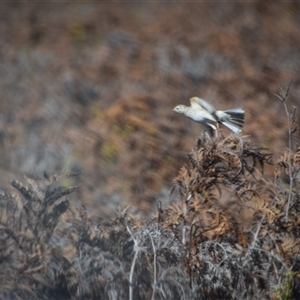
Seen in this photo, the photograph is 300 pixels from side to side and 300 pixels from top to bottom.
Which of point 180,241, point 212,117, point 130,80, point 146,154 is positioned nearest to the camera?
point 180,241

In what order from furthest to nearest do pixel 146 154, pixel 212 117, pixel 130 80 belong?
pixel 130 80
pixel 146 154
pixel 212 117

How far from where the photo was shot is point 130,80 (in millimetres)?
3201

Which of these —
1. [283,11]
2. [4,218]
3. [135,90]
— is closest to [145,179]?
[135,90]

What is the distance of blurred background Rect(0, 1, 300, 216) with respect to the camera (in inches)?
113

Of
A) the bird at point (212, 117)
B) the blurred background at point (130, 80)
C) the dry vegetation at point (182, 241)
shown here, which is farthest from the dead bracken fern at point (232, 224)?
the blurred background at point (130, 80)

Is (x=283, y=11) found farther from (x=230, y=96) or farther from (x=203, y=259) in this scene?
(x=203, y=259)

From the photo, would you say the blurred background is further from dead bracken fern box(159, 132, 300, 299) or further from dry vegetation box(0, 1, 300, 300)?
dead bracken fern box(159, 132, 300, 299)

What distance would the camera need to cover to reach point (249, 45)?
3172 millimetres

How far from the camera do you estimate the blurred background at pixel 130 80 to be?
2.86 metres

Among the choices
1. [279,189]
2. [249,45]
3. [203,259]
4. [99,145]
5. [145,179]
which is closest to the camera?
[203,259]

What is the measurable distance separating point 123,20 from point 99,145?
0.70 m

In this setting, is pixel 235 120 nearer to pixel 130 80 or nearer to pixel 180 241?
pixel 180 241

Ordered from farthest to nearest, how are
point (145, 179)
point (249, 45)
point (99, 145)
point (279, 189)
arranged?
point (249, 45) → point (99, 145) → point (145, 179) → point (279, 189)

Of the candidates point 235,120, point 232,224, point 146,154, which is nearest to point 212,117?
point 235,120
